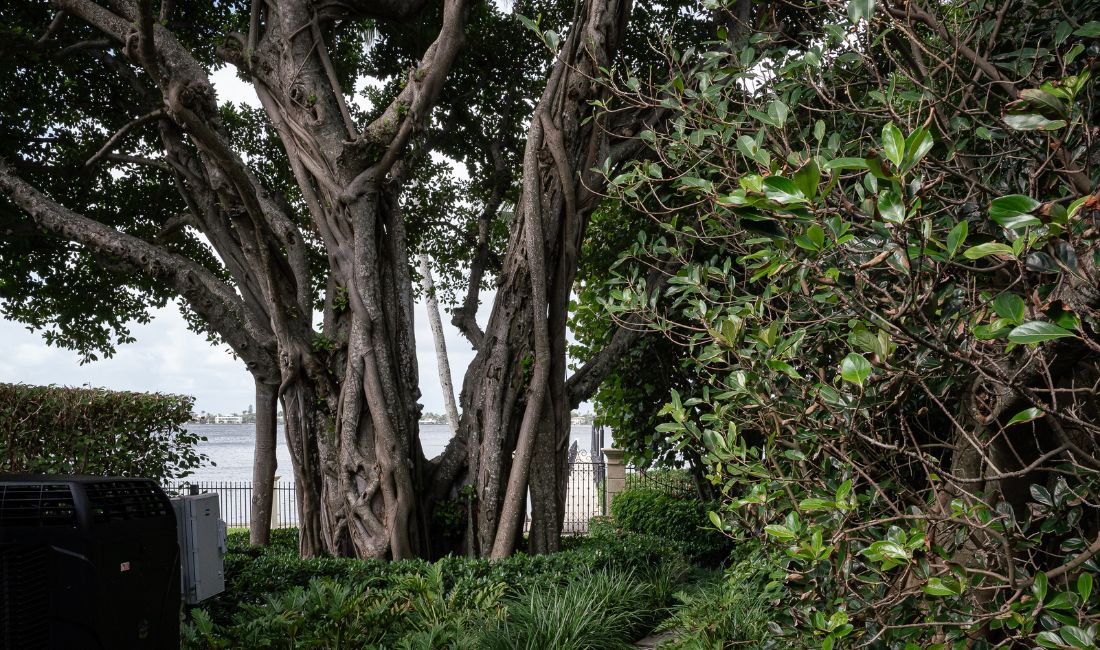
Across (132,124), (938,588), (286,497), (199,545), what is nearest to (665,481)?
(199,545)

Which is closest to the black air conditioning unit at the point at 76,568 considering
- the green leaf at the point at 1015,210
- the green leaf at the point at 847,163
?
the green leaf at the point at 847,163

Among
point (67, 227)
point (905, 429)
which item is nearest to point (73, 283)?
point (67, 227)

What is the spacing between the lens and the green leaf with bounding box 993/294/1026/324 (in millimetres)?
1353

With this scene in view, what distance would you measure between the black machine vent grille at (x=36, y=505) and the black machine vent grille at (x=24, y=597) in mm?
98

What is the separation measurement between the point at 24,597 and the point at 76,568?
0.19m

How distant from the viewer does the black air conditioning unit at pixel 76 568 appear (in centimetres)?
261

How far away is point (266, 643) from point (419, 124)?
4.31 meters

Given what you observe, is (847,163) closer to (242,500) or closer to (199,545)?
(199,545)

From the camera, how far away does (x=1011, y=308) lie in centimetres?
136

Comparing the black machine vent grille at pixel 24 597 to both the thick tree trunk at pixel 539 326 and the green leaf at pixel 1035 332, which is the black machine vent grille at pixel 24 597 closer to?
the green leaf at pixel 1035 332

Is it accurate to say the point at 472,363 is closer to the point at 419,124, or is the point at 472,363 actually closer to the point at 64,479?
the point at 419,124

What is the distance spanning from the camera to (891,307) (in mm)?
1950

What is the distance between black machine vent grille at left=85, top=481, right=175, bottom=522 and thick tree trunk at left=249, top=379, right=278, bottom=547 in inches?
213

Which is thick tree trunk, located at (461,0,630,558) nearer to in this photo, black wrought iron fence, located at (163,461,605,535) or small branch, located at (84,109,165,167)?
small branch, located at (84,109,165,167)
